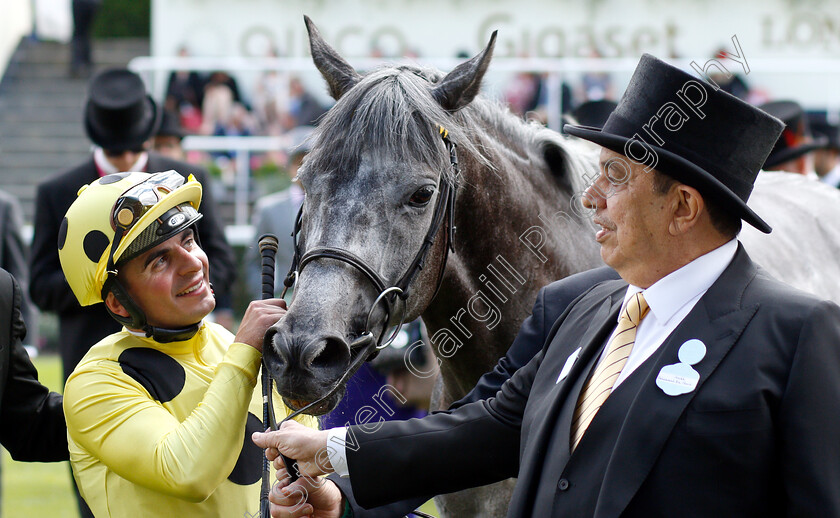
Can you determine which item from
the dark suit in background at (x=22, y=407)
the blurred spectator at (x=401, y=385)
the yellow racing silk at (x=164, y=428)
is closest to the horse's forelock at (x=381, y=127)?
the yellow racing silk at (x=164, y=428)

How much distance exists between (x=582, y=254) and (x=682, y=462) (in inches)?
69.0

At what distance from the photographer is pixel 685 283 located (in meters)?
2.02

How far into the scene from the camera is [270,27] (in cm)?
1759

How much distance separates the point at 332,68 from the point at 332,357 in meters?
1.08

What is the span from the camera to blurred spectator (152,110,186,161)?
7.04 meters

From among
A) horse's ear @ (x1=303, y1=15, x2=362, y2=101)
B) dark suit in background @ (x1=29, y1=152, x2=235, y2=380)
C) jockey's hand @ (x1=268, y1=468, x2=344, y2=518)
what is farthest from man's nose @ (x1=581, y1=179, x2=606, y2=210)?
dark suit in background @ (x1=29, y1=152, x2=235, y2=380)

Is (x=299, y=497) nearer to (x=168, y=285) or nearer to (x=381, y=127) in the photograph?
(x=168, y=285)

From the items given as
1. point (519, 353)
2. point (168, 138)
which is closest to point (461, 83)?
point (519, 353)

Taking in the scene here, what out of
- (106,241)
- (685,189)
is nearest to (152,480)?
(106,241)

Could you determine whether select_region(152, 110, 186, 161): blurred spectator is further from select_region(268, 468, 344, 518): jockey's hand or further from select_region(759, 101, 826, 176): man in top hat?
select_region(268, 468, 344, 518): jockey's hand

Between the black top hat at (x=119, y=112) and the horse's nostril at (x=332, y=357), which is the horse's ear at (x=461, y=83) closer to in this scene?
the horse's nostril at (x=332, y=357)

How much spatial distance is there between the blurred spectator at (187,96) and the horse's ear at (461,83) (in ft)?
37.1

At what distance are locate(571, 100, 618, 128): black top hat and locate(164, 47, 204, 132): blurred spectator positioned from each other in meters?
9.72

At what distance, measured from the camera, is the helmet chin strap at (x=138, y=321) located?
2.62 meters
